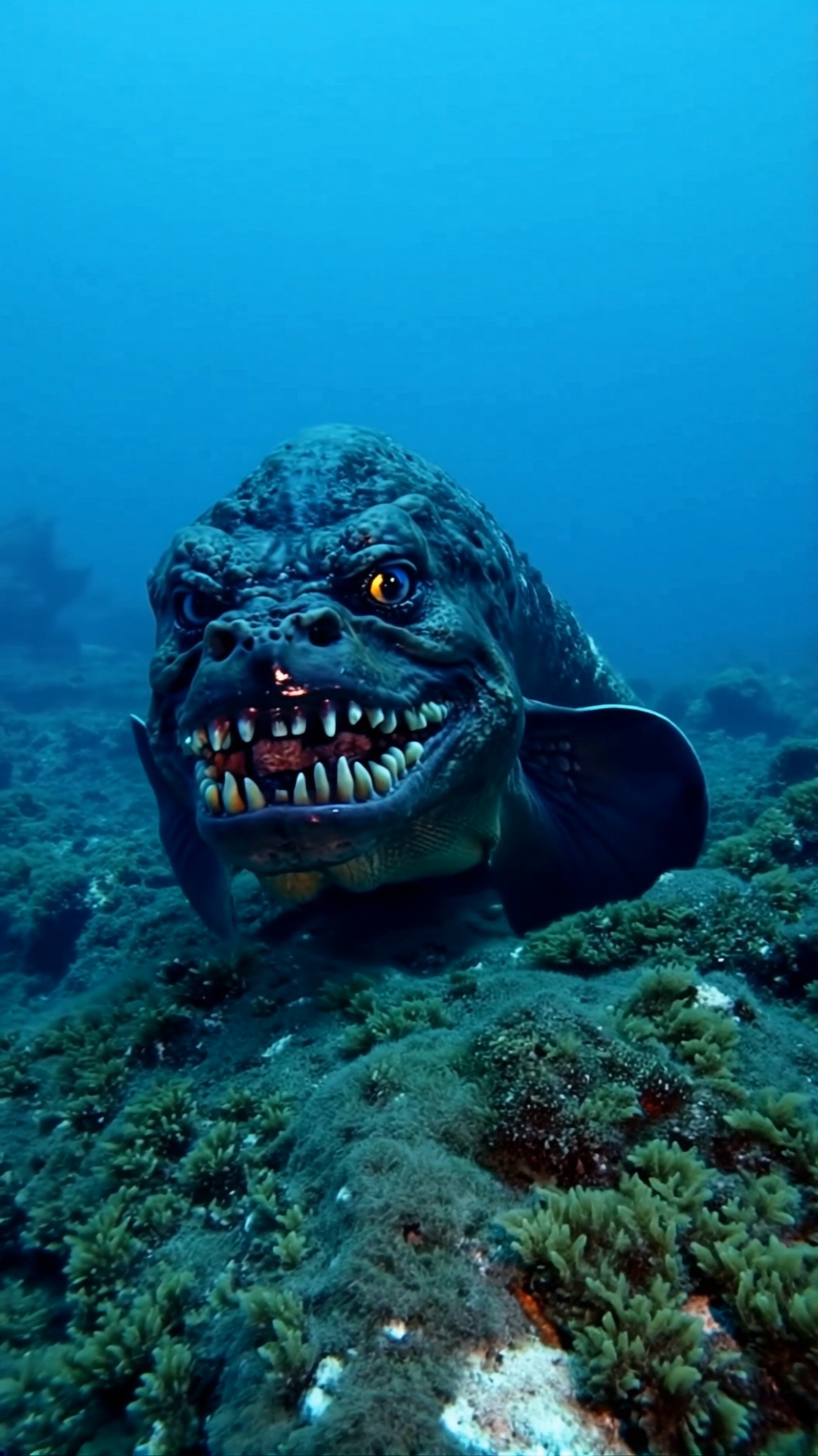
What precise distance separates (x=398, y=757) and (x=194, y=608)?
1266 millimetres

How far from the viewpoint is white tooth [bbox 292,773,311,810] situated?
3404mm

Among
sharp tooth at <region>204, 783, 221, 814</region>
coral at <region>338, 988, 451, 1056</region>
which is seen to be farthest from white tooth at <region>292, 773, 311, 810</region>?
coral at <region>338, 988, 451, 1056</region>

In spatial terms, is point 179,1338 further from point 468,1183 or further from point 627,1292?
point 627,1292

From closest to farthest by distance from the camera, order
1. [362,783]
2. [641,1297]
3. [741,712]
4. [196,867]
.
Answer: [641,1297] < [362,783] < [196,867] < [741,712]

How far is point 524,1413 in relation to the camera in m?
1.88

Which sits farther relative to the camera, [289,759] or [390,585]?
[390,585]

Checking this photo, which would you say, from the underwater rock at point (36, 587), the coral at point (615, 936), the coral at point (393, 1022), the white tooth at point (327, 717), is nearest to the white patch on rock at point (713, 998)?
the coral at point (615, 936)

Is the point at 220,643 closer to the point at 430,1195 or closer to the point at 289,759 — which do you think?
the point at 289,759

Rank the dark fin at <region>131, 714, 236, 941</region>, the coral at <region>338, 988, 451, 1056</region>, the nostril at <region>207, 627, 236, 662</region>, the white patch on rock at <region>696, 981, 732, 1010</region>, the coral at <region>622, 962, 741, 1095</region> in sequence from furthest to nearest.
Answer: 1. the dark fin at <region>131, 714, 236, 941</region>
2. the nostril at <region>207, 627, 236, 662</region>
3. the coral at <region>338, 988, 451, 1056</region>
4. the white patch on rock at <region>696, 981, 732, 1010</region>
5. the coral at <region>622, 962, 741, 1095</region>


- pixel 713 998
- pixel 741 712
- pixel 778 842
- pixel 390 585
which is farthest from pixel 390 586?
pixel 741 712

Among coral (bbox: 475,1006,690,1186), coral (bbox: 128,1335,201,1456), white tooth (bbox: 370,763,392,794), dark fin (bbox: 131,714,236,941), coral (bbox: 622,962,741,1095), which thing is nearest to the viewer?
coral (bbox: 128,1335,201,1456)

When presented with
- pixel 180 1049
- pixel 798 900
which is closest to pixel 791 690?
pixel 798 900

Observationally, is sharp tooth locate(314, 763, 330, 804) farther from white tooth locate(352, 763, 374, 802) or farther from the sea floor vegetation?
the sea floor vegetation

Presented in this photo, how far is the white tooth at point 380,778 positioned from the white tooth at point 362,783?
0.03 metres
